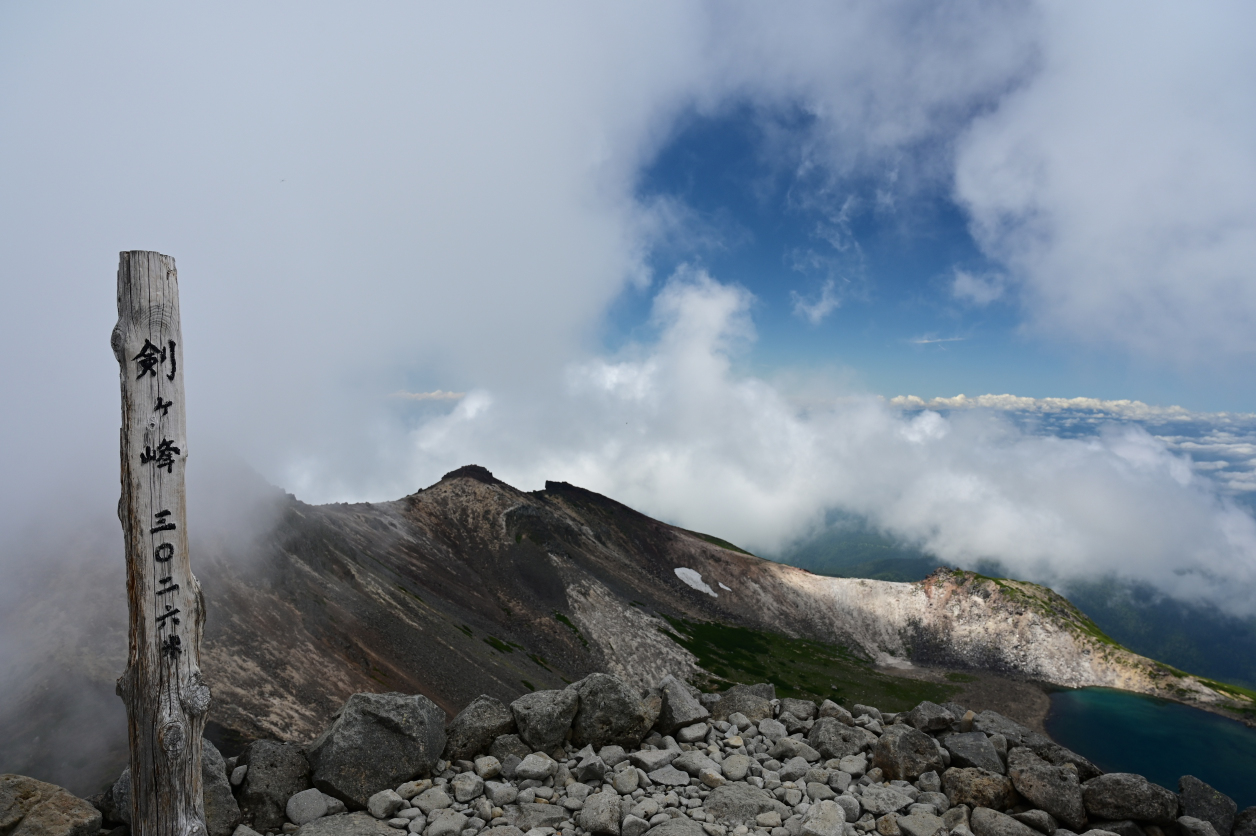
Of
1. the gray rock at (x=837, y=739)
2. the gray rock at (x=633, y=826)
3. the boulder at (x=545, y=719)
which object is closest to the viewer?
the gray rock at (x=633, y=826)

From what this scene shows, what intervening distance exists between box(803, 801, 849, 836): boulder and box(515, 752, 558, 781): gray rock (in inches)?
209

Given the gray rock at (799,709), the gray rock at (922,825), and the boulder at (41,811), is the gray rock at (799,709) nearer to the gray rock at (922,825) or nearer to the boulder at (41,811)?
the gray rock at (922,825)

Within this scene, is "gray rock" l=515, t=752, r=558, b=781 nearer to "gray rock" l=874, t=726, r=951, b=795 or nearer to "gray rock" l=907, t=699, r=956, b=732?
"gray rock" l=874, t=726, r=951, b=795

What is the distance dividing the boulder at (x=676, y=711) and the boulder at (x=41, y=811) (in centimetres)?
1130

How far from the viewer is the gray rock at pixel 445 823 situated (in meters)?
10.4

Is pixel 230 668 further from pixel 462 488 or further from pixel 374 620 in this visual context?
pixel 462 488

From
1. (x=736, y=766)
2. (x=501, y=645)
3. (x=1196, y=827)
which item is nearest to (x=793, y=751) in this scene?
(x=736, y=766)

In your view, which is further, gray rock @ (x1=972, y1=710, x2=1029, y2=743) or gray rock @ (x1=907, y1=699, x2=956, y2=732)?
gray rock @ (x1=907, y1=699, x2=956, y2=732)

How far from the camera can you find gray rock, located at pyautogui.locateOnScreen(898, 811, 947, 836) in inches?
433

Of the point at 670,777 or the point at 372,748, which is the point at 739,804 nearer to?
the point at 670,777

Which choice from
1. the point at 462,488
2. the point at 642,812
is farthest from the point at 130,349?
the point at 462,488

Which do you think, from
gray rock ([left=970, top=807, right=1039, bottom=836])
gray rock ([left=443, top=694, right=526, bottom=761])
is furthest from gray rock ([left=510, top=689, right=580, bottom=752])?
gray rock ([left=970, top=807, right=1039, bottom=836])

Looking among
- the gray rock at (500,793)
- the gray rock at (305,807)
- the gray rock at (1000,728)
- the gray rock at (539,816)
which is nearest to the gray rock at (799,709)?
the gray rock at (1000,728)

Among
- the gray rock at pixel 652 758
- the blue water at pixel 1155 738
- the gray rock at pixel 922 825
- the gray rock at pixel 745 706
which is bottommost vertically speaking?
the blue water at pixel 1155 738
